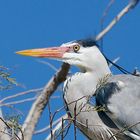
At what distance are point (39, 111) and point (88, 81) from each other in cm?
44

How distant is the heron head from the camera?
133 inches

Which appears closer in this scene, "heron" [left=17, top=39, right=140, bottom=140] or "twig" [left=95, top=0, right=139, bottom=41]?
"heron" [left=17, top=39, right=140, bottom=140]

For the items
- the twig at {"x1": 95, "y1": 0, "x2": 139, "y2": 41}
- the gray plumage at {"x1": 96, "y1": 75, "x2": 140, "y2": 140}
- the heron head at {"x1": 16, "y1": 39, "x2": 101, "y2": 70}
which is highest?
the twig at {"x1": 95, "y1": 0, "x2": 139, "y2": 41}

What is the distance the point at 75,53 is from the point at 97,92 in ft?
0.95

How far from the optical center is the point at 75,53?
134 inches

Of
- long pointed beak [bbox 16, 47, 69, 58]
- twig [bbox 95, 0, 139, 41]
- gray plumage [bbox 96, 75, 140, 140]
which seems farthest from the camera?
twig [bbox 95, 0, 139, 41]

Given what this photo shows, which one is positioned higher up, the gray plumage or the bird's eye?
the bird's eye

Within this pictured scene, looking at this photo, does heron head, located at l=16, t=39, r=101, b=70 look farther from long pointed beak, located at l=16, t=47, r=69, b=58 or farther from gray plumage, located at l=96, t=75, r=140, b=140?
gray plumage, located at l=96, t=75, r=140, b=140

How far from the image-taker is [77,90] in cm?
336

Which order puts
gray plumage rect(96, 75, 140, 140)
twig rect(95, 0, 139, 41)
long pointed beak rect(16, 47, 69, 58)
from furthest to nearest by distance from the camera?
1. twig rect(95, 0, 139, 41)
2. long pointed beak rect(16, 47, 69, 58)
3. gray plumage rect(96, 75, 140, 140)

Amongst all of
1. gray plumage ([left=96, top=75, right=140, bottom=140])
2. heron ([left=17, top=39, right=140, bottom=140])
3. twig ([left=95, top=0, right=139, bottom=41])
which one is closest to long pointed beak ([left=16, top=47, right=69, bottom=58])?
heron ([left=17, top=39, right=140, bottom=140])

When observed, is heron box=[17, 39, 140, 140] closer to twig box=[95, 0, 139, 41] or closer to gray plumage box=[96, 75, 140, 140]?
gray plumage box=[96, 75, 140, 140]

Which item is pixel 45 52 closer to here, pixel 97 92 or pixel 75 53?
pixel 75 53

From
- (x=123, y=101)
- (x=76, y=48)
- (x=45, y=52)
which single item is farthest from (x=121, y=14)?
(x=123, y=101)
